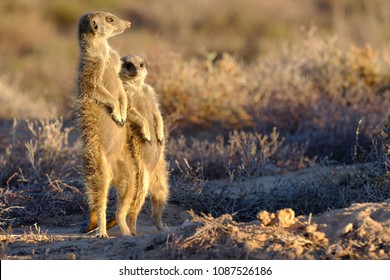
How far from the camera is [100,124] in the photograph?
21.9ft

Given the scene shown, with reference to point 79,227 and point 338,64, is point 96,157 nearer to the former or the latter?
point 79,227

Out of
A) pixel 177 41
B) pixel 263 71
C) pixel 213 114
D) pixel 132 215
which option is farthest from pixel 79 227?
pixel 177 41

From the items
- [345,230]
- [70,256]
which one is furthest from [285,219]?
[70,256]

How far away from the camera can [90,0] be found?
3094 centimetres

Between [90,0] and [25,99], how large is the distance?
60.0ft

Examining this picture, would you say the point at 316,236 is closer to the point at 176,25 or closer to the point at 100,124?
the point at 100,124

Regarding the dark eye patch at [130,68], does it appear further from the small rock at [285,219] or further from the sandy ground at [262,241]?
the small rock at [285,219]

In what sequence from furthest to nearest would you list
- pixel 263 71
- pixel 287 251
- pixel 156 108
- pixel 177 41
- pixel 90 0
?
pixel 90 0, pixel 177 41, pixel 263 71, pixel 156 108, pixel 287 251

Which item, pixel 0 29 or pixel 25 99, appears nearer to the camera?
pixel 25 99

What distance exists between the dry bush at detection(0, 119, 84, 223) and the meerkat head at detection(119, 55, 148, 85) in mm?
1237

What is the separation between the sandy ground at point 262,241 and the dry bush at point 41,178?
186 cm

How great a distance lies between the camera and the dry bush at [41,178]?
768cm

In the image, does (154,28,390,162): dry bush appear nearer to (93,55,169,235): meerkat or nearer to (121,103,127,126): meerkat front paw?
(93,55,169,235): meerkat

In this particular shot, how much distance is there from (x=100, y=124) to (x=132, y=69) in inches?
23.6
